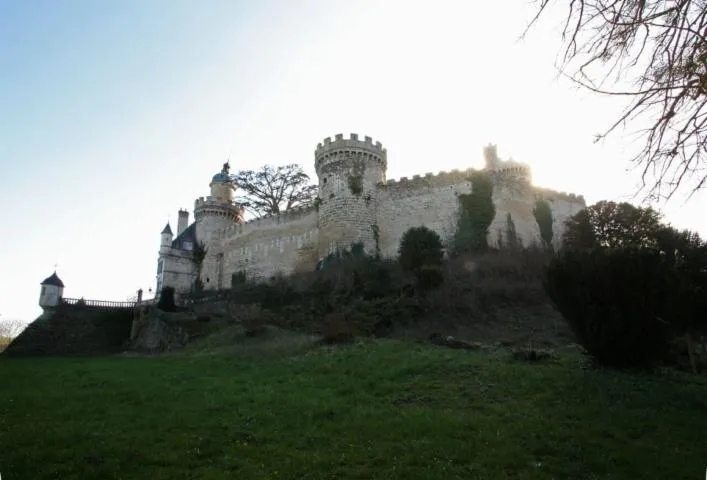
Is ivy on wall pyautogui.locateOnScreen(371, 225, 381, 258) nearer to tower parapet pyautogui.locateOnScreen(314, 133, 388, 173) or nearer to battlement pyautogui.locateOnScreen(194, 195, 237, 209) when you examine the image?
tower parapet pyautogui.locateOnScreen(314, 133, 388, 173)

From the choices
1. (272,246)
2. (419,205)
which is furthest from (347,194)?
(272,246)

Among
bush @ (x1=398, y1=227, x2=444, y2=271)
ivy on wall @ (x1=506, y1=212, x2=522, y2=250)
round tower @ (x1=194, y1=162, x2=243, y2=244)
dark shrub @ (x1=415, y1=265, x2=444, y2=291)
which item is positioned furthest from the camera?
round tower @ (x1=194, y1=162, x2=243, y2=244)

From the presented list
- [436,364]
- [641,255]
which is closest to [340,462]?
[436,364]

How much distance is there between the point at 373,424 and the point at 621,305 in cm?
697

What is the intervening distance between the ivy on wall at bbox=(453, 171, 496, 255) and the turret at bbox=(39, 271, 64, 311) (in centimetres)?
2689

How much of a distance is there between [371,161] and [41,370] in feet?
73.0

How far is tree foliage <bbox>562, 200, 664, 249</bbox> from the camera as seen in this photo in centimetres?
2625

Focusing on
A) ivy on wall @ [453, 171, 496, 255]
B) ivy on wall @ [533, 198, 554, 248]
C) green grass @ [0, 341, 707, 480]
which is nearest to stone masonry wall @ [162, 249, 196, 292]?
ivy on wall @ [453, 171, 496, 255]

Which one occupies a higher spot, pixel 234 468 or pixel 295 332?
pixel 295 332

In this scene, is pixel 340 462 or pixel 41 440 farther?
pixel 41 440

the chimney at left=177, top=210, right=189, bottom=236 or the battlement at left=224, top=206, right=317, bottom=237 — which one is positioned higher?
the chimney at left=177, top=210, right=189, bottom=236

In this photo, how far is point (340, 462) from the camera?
6.93 metres

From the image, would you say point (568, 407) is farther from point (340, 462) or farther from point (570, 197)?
point (570, 197)

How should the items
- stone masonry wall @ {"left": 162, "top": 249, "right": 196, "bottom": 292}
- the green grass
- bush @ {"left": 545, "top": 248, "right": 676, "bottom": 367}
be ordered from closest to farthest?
1. the green grass
2. bush @ {"left": 545, "top": 248, "right": 676, "bottom": 367}
3. stone masonry wall @ {"left": 162, "top": 249, "right": 196, "bottom": 292}
